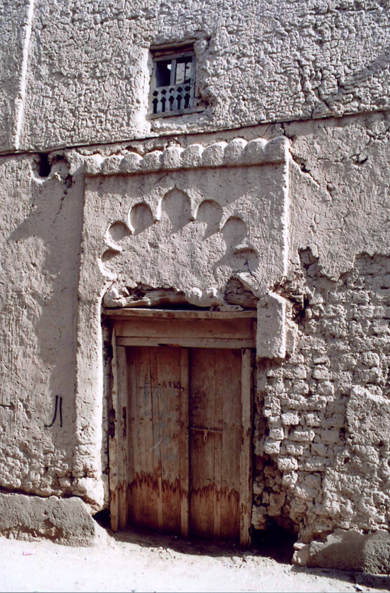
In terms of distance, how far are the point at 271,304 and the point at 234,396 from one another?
85cm

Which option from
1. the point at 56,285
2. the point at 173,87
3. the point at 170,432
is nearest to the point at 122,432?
the point at 170,432

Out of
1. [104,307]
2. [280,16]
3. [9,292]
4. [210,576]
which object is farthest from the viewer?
[9,292]

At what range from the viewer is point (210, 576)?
11.6 ft

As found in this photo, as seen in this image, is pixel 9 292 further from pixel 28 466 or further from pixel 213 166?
pixel 213 166

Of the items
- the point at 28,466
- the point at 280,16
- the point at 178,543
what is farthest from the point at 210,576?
the point at 280,16

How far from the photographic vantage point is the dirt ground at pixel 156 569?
336cm

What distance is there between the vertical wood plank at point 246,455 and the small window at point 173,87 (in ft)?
6.73

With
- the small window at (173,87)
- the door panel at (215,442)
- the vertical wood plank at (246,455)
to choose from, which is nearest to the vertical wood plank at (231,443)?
the door panel at (215,442)

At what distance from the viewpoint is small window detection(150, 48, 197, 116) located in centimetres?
411

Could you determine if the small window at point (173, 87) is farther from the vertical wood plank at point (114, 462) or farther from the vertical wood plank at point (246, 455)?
the vertical wood plank at point (114, 462)

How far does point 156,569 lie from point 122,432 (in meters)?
1.03

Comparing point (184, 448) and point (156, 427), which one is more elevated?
point (156, 427)

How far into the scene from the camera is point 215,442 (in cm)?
405

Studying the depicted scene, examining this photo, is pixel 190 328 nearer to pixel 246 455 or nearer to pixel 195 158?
pixel 246 455
